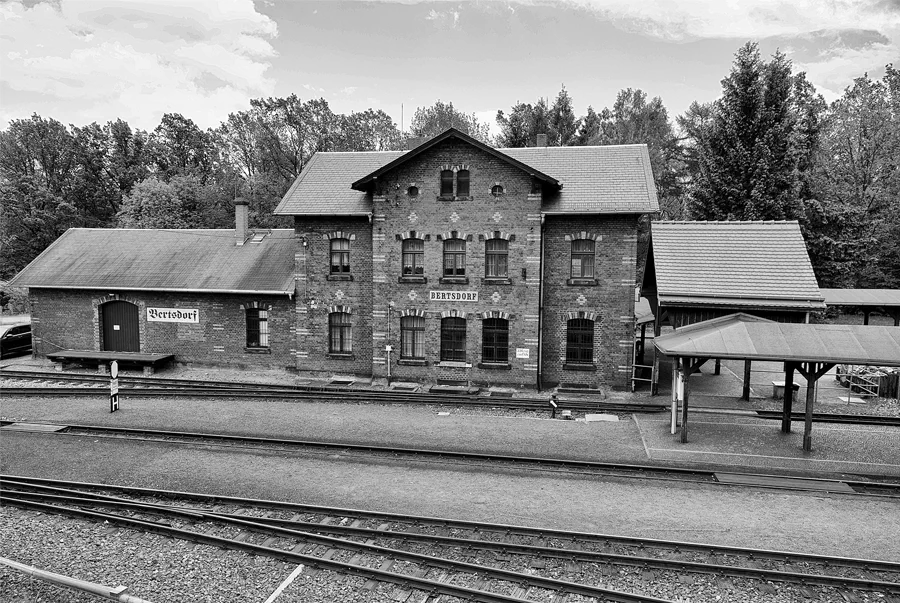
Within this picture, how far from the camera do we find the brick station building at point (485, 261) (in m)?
21.2

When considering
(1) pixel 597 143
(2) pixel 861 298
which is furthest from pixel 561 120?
(2) pixel 861 298

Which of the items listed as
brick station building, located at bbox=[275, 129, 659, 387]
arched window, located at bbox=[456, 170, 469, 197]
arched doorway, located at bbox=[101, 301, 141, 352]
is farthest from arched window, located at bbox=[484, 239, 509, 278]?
arched doorway, located at bbox=[101, 301, 141, 352]

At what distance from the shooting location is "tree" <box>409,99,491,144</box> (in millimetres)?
52312

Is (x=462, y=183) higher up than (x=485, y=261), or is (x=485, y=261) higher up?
(x=462, y=183)

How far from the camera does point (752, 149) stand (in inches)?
1335

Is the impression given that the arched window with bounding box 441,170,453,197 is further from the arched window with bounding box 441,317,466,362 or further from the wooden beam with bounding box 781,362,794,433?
the wooden beam with bounding box 781,362,794,433

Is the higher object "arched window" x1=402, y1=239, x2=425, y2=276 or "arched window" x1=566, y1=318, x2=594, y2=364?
"arched window" x1=402, y1=239, x2=425, y2=276

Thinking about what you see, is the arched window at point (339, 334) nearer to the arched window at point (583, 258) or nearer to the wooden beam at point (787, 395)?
the arched window at point (583, 258)

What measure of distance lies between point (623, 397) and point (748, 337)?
6.12m

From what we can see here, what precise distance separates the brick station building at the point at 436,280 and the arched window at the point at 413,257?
0.15 feet

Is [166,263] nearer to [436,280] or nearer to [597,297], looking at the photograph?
[436,280]

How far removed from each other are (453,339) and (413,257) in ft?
12.3

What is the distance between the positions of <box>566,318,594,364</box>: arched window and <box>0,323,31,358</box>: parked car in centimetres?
2758

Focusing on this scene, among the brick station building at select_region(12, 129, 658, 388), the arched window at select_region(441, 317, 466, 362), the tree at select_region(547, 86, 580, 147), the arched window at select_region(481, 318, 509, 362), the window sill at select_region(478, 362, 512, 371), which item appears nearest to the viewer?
the brick station building at select_region(12, 129, 658, 388)
